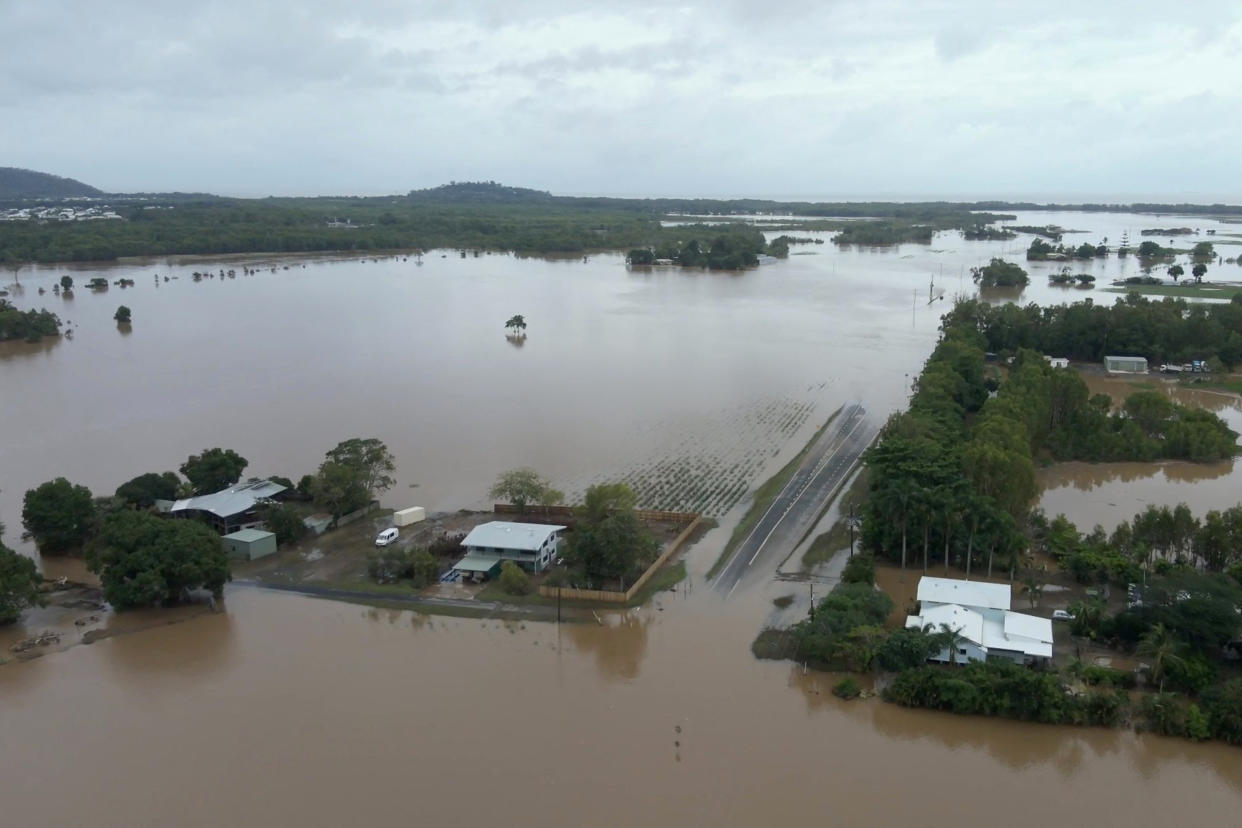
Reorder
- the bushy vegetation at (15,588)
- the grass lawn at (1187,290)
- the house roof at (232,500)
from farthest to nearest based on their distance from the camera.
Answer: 1. the grass lawn at (1187,290)
2. the house roof at (232,500)
3. the bushy vegetation at (15,588)

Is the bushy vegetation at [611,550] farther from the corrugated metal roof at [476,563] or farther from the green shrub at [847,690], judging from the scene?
the green shrub at [847,690]

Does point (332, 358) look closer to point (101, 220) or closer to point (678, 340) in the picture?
point (678, 340)

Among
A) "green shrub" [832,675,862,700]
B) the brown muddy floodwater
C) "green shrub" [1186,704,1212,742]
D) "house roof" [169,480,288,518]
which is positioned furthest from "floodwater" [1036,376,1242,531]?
"house roof" [169,480,288,518]

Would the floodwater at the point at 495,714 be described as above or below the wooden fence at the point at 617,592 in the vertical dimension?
below

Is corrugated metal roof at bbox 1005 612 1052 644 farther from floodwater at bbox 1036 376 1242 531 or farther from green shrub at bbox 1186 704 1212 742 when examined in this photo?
floodwater at bbox 1036 376 1242 531

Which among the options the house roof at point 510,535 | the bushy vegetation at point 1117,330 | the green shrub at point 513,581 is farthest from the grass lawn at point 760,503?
the bushy vegetation at point 1117,330

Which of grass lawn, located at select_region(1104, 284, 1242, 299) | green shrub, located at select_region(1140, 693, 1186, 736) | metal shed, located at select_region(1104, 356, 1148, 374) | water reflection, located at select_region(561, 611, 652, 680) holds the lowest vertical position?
water reflection, located at select_region(561, 611, 652, 680)

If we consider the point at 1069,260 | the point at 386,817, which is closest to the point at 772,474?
the point at 386,817
